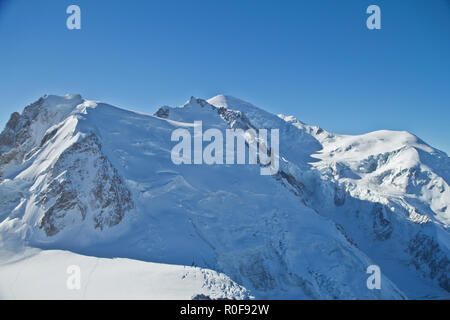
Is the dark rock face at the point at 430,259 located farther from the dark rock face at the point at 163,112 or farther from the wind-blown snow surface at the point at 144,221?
the dark rock face at the point at 163,112

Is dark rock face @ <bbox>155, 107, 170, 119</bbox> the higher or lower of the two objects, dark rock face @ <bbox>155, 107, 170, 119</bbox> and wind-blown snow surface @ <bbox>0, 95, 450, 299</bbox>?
the higher

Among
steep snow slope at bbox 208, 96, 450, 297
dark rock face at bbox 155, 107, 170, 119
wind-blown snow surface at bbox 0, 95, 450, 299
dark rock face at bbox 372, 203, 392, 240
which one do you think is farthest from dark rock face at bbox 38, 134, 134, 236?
dark rock face at bbox 372, 203, 392, 240

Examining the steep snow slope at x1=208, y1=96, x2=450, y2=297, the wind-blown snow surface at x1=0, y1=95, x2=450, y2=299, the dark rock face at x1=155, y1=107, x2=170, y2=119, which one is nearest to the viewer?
the wind-blown snow surface at x1=0, y1=95, x2=450, y2=299

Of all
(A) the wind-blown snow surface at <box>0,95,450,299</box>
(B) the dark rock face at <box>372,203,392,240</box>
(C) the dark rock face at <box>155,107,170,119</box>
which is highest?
(C) the dark rock face at <box>155,107,170,119</box>

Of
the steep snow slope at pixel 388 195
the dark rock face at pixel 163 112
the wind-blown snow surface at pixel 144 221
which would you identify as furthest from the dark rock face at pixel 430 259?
the dark rock face at pixel 163 112

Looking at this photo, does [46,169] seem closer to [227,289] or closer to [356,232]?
[227,289]

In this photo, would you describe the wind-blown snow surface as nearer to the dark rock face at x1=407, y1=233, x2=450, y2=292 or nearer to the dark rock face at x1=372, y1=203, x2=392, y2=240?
the dark rock face at x1=407, y1=233, x2=450, y2=292
